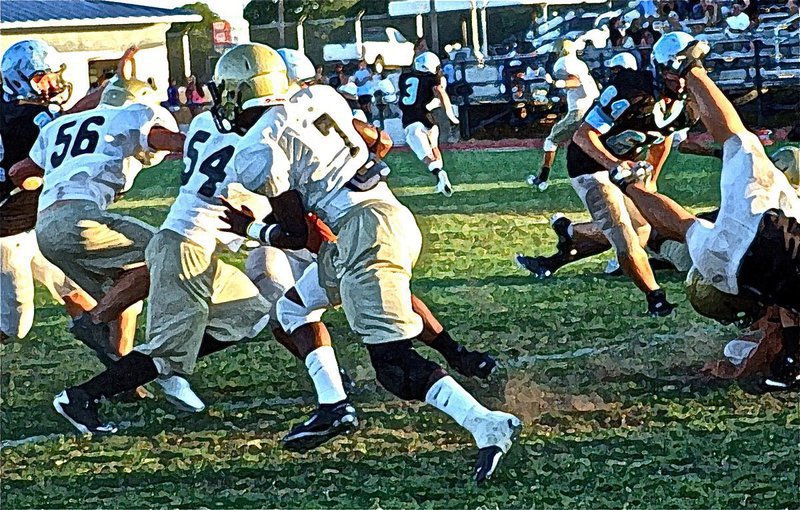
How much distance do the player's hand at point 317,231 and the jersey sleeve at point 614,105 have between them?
2176mm

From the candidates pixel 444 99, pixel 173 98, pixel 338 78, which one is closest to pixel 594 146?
pixel 444 99

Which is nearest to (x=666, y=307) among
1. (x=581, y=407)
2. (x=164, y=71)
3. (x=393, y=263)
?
(x=581, y=407)

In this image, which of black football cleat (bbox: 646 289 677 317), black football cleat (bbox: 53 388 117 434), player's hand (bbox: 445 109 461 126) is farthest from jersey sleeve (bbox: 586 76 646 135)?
player's hand (bbox: 445 109 461 126)

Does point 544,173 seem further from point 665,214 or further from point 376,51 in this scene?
point 376,51

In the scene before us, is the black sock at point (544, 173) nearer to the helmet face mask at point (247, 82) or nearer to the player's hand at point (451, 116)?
the player's hand at point (451, 116)

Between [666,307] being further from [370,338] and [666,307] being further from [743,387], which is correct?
[370,338]

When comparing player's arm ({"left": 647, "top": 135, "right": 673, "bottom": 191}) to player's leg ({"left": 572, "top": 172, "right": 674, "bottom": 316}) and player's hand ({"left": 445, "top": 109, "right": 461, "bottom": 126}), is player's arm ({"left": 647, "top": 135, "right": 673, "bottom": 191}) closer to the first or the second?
player's leg ({"left": 572, "top": 172, "right": 674, "bottom": 316})

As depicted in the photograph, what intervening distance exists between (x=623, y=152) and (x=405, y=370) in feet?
8.30

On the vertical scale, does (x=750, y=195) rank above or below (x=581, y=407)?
above

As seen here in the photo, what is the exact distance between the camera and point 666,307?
5.38 metres

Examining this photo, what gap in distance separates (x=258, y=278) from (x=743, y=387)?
1.68 meters

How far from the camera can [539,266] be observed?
20.9 feet

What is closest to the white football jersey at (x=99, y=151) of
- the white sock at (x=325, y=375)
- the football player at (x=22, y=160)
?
the football player at (x=22, y=160)

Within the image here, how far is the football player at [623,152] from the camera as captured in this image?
539 centimetres
